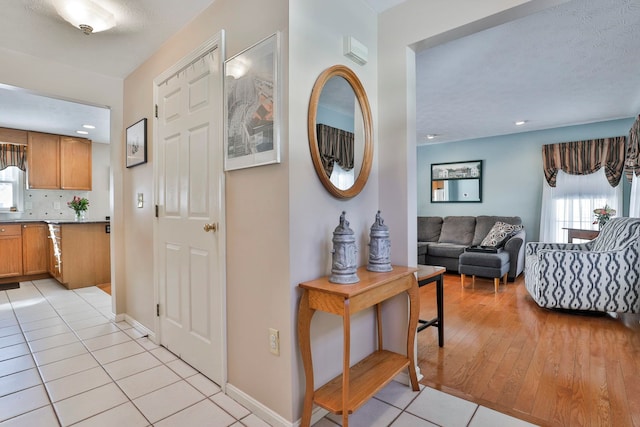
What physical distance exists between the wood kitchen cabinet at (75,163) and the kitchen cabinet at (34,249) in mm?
848

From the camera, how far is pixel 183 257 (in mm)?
2221

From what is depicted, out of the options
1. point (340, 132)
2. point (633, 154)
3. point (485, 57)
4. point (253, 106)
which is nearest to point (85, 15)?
point (253, 106)

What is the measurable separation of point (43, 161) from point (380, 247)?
5.94 metres

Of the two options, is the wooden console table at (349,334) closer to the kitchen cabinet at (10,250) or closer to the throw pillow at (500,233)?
the throw pillow at (500,233)

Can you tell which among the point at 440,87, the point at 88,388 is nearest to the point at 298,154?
the point at 88,388

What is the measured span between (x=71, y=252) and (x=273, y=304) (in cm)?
406

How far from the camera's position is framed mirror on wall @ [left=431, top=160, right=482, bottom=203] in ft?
18.9

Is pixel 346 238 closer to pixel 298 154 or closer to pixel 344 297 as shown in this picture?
pixel 344 297

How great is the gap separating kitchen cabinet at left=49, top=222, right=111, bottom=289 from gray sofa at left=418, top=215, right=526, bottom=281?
188 inches

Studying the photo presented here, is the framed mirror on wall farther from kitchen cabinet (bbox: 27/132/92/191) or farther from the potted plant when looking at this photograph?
kitchen cabinet (bbox: 27/132/92/191)

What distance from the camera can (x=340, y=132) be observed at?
1842 millimetres

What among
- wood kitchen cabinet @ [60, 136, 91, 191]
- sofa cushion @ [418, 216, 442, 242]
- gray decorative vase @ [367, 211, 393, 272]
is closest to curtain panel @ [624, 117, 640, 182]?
sofa cushion @ [418, 216, 442, 242]

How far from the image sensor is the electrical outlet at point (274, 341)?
156cm

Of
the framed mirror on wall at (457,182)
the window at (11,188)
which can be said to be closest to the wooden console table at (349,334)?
the framed mirror on wall at (457,182)
